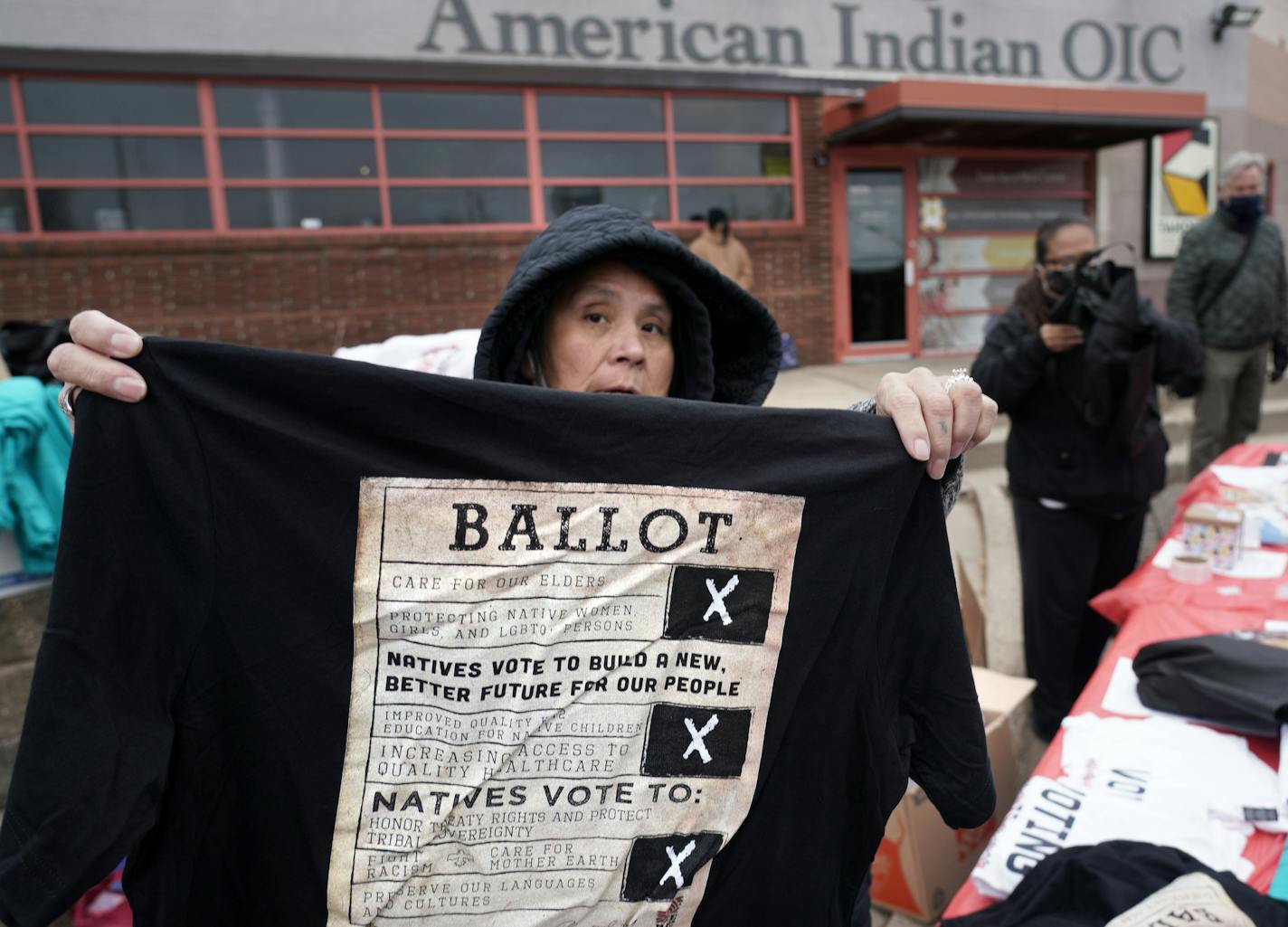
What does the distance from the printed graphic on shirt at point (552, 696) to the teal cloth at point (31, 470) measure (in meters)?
1.68

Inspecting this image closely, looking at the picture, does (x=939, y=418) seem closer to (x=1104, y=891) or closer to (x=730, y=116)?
(x=1104, y=891)

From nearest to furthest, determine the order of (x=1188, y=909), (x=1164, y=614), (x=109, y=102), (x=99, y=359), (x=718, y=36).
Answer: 1. (x=99, y=359)
2. (x=1188, y=909)
3. (x=1164, y=614)
4. (x=109, y=102)
5. (x=718, y=36)

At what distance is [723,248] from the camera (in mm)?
8305

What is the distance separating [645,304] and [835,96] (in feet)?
29.5

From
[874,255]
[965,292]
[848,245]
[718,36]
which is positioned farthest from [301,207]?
[965,292]

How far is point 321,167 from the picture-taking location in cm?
798

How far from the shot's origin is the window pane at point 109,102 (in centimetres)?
722

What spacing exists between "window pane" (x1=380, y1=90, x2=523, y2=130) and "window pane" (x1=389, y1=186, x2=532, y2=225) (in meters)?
0.61

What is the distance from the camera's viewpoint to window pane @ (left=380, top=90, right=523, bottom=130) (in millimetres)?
8109

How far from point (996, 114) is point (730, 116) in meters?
2.76

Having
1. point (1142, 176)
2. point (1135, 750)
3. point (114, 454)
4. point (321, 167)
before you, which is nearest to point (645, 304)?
point (114, 454)

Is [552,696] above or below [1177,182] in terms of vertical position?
below

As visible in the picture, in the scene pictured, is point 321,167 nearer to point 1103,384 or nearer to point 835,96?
point 835,96

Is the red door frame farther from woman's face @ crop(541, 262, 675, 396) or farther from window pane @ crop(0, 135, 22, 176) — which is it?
woman's face @ crop(541, 262, 675, 396)
